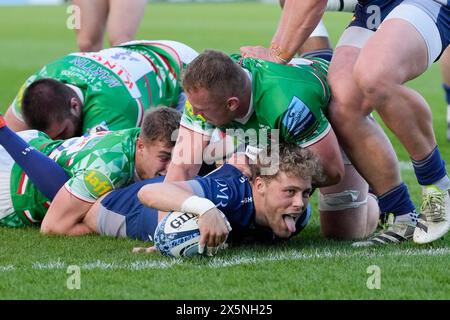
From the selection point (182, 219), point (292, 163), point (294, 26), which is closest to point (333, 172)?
point (292, 163)

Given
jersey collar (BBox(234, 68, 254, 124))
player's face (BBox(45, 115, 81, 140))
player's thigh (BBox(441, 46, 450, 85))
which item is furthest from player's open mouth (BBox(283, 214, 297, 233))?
player's thigh (BBox(441, 46, 450, 85))

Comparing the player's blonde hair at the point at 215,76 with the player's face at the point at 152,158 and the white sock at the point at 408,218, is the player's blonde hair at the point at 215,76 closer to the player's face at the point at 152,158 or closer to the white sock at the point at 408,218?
the player's face at the point at 152,158

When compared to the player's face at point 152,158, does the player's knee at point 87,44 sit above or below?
below

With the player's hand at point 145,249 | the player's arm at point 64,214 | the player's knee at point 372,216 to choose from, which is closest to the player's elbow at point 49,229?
the player's arm at point 64,214

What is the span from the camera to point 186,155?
5508mm

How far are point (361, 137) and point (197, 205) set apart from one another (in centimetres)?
102

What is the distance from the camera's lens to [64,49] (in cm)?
2012

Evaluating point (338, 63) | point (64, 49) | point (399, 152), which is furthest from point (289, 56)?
point (64, 49)

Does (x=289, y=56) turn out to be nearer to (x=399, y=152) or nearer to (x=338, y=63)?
(x=338, y=63)

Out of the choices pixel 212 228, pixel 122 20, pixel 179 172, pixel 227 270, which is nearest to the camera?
pixel 227 270

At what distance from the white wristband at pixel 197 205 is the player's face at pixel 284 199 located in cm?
34

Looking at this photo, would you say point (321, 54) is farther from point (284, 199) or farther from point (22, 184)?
point (22, 184)

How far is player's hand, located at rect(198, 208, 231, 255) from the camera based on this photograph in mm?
4926

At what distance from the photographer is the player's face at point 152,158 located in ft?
19.5
